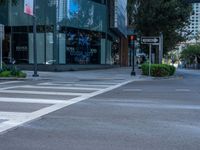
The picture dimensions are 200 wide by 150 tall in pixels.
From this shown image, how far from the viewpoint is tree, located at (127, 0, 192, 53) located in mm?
34844

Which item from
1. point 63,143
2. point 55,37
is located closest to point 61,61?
point 55,37

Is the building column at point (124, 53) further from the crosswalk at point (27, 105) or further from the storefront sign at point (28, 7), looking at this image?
the crosswalk at point (27, 105)

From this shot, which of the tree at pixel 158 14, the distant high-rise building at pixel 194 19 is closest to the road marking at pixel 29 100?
the tree at pixel 158 14

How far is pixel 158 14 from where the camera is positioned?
35.5 m

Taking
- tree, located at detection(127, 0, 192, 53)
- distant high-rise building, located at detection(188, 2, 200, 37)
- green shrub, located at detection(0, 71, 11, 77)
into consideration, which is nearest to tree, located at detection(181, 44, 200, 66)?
distant high-rise building, located at detection(188, 2, 200, 37)

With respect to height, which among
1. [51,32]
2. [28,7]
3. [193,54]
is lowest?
[193,54]

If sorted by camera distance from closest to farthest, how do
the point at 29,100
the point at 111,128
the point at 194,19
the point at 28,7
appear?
1. the point at 111,128
2. the point at 29,100
3. the point at 28,7
4. the point at 194,19

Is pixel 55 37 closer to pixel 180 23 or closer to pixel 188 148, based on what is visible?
pixel 180 23

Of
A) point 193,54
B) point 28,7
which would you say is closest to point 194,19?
point 193,54

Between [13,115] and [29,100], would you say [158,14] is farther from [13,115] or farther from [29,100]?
[13,115]

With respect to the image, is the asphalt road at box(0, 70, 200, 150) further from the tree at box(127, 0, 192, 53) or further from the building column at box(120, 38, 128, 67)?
the building column at box(120, 38, 128, 67)

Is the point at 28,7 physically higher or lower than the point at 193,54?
higher

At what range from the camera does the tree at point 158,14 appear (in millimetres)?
34844

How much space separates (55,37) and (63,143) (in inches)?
1100
